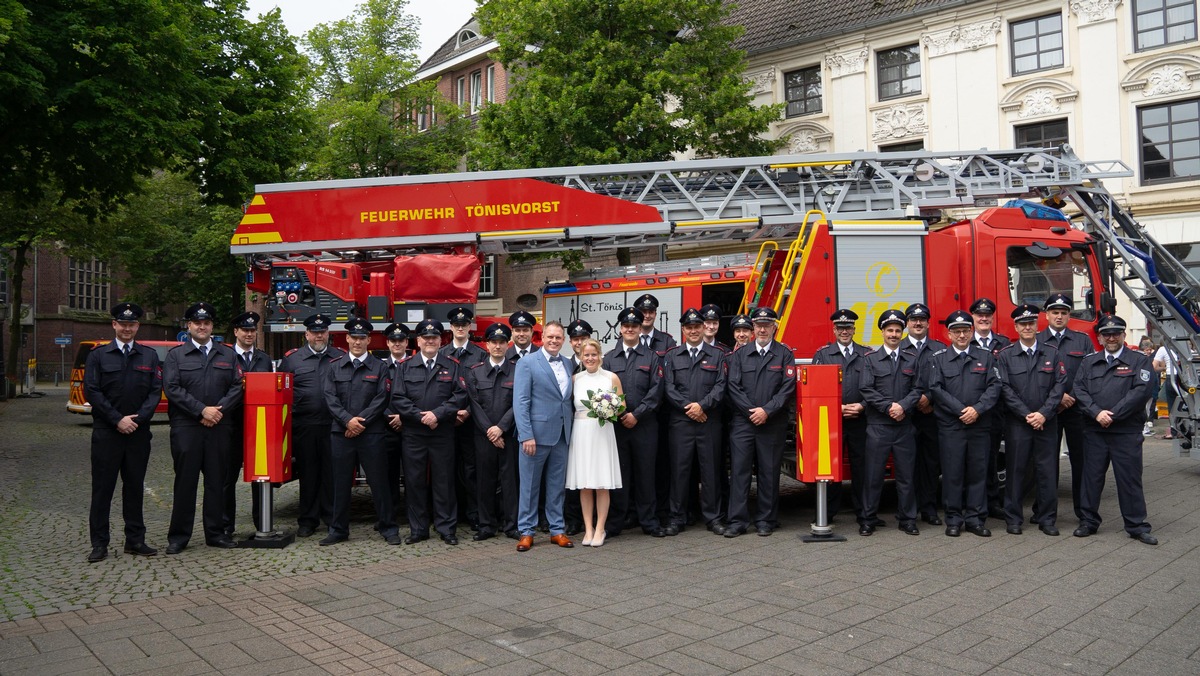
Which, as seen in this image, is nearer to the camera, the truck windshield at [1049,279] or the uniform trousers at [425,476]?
the uniform trousers at [425,476]

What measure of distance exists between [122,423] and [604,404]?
12.7 ft

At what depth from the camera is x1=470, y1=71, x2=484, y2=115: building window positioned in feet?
115

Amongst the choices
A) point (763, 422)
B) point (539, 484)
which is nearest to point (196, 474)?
point (539, 484)

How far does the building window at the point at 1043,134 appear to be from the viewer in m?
21.8

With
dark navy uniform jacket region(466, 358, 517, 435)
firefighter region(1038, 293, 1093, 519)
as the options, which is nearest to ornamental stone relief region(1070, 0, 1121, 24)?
firefighter region(1038, 293, 1093, 519)

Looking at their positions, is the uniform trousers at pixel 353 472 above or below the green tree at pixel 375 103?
below

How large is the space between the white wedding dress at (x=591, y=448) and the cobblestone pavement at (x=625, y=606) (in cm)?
58

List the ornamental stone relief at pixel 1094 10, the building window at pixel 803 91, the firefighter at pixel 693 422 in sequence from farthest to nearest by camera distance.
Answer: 1. the building window at pixel 803 91
2. the ornamental stone relief at pixel 1094 10
3. the firefighter at pixel 693 422

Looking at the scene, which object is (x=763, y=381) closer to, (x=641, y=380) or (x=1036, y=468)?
(x=641, y=380)

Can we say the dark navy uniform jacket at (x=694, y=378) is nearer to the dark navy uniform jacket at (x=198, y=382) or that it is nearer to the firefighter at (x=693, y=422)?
the firefighter at (x=693, y=422)

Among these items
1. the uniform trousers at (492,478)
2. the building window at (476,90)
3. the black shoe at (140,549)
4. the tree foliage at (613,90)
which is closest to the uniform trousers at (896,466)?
the uniform trousers at (492,478)

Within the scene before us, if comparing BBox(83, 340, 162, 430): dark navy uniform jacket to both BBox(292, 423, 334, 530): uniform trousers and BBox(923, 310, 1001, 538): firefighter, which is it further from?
BBox(923, 310, 1001, 538): firefighter

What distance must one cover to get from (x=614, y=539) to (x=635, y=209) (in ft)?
13.7

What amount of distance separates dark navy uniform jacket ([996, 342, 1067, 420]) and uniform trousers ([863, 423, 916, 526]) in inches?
36.4
